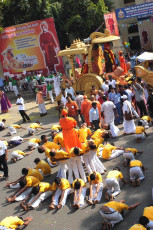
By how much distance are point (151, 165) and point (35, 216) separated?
294 centimetres

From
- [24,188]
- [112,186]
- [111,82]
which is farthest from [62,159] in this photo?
[111,82]

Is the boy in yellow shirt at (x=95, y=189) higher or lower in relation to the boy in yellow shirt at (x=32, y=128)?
lower

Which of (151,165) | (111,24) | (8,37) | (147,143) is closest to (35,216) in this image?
(151,165)

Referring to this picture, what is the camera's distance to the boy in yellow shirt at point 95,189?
21.4 feet

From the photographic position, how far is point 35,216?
657 cm

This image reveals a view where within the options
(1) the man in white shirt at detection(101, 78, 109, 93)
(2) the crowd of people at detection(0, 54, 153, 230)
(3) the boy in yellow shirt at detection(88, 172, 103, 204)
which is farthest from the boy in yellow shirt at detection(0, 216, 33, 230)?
(1) the man in white shirt at detection(101, 78, 109, 93)

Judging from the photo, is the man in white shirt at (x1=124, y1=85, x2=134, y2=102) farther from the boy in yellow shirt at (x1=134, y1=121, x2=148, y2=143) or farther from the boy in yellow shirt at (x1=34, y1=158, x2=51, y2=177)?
the boy in yellow shirt at (x1=34, y1=158, x2=51, y2=177)

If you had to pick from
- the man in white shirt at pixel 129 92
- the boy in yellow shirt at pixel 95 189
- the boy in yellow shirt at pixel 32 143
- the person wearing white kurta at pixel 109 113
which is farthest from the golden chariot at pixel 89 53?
the boy in yellow shirt at pixel 95 189

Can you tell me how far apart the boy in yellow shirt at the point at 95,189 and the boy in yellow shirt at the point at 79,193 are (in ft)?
0.56

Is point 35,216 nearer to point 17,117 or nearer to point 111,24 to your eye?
point 17,117

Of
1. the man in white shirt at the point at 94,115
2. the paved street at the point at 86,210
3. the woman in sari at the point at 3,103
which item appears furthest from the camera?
the woman in sari at the point at 3,103

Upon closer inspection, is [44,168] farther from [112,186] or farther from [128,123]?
[128,123]

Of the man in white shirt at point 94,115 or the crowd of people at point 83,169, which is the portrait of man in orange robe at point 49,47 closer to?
the crowd of people at point 83,169

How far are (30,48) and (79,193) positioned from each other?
1718 centimetres
